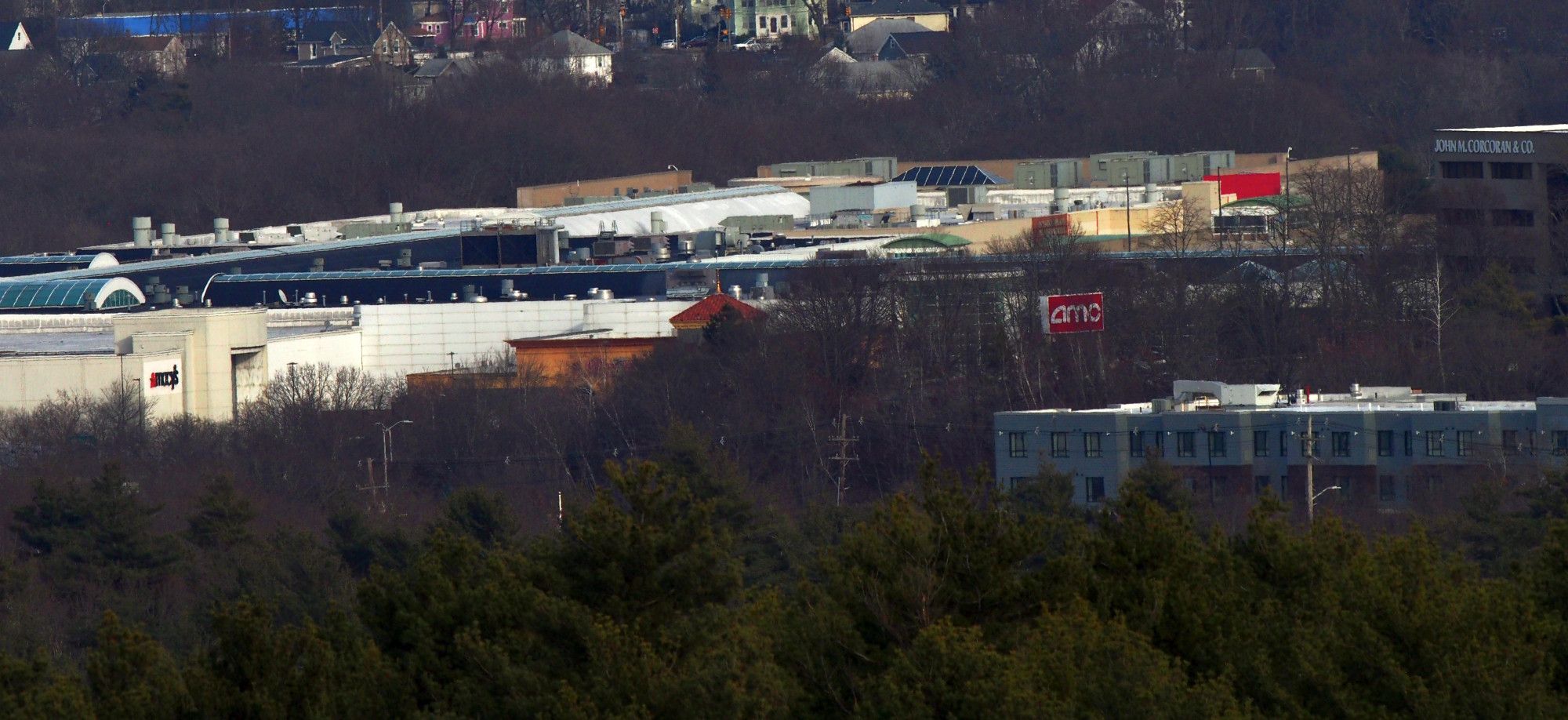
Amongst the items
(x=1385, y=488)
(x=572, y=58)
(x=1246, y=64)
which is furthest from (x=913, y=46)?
(x=1385, y=488)

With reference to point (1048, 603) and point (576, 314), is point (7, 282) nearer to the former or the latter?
point (576, 314)

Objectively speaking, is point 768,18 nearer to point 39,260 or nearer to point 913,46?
point 913,46

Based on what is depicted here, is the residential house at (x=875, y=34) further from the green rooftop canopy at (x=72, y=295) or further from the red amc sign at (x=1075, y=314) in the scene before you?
the red amc sign at (x=1075, y=314)

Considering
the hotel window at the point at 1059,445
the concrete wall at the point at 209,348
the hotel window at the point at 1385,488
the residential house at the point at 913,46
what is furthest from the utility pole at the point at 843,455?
the residential house at the point at 913,46

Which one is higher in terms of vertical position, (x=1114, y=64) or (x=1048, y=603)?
(x=1114, y=64)

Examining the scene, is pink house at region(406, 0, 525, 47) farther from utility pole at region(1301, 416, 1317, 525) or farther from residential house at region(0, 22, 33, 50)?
utility pole at region(1301, 416, 1317, 525)

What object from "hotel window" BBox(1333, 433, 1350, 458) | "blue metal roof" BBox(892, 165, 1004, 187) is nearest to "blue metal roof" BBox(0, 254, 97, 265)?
"blue metal roof" BBox(892, 165, 1004, 187)

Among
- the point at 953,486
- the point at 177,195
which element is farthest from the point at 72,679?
the point at 177,195
